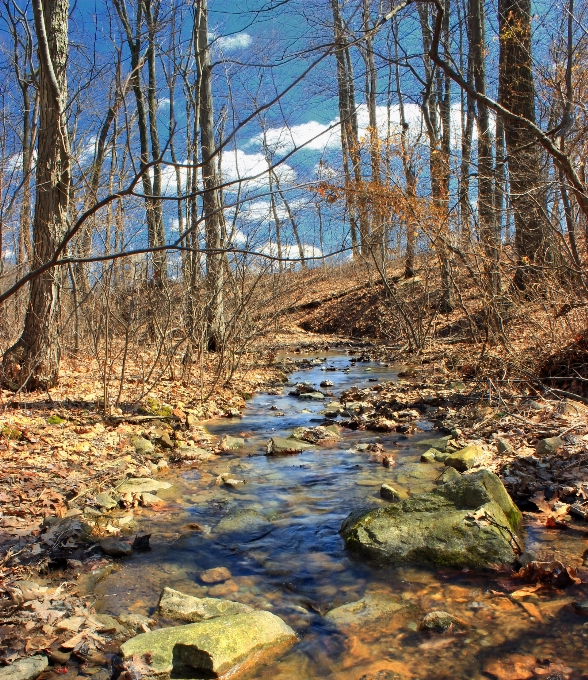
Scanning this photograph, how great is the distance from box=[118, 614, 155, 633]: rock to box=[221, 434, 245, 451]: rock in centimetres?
329

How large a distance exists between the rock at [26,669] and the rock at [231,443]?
3744 mm

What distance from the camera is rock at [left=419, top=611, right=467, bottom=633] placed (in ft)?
8.96

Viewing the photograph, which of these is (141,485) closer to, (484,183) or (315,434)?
(315,434)

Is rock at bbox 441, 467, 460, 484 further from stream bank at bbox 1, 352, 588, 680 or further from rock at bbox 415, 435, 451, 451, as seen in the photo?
rock at bbox 415, 435, 451, 451

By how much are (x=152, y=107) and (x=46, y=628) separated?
1764 cm

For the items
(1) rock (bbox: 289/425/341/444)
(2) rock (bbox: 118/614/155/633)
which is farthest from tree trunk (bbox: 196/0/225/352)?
(2) rock (bbox: 118/614/155/633)

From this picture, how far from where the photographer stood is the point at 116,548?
3646 millimetres

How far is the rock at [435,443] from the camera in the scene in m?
5.77

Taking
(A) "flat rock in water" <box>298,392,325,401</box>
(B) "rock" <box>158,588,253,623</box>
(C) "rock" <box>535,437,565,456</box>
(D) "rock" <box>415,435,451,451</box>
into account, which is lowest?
(B) "rock" <box>158,588,253,623</box>

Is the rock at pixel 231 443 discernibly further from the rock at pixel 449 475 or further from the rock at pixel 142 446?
the rock at pixel 449 475

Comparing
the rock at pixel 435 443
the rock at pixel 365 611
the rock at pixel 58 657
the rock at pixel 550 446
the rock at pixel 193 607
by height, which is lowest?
the rock at pixel 365 611

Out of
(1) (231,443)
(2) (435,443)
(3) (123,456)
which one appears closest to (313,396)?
(1) (231,443)

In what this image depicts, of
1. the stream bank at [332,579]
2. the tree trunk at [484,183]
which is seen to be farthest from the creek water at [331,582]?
the tree trunk at [484,183]

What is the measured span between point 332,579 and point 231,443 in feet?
10.4
